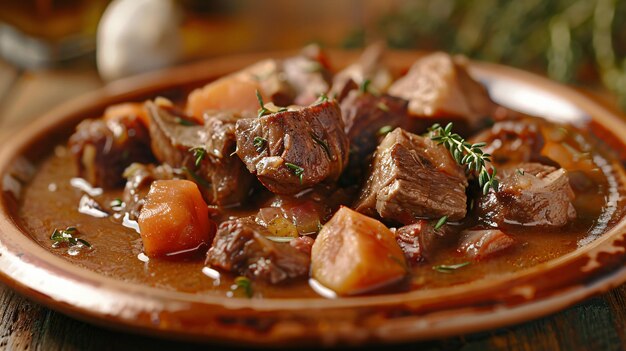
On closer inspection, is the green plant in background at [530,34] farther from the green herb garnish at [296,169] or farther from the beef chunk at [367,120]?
the green herb garnish at [296,169]

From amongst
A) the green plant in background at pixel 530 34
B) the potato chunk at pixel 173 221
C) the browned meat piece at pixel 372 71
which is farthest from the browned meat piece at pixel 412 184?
the green plant in background at pixel 530 34

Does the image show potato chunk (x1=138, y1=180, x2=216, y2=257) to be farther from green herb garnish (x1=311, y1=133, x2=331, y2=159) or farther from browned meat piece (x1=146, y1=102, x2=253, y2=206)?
green herb garnish (x1=311, y1=133, x2=331, y2=159)

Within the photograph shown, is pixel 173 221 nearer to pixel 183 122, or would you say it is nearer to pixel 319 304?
pixel 183 122

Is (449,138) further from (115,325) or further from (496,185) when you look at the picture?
(115,325)

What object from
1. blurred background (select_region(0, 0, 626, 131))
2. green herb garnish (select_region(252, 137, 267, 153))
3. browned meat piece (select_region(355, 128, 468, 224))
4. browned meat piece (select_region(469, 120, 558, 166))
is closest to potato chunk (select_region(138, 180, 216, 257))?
green herb garnish (select_region(252, 137, 267, 153))

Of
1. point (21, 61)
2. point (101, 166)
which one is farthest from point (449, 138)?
point (21, 61)

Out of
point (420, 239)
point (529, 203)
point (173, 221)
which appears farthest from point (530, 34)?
point (173, 221)
